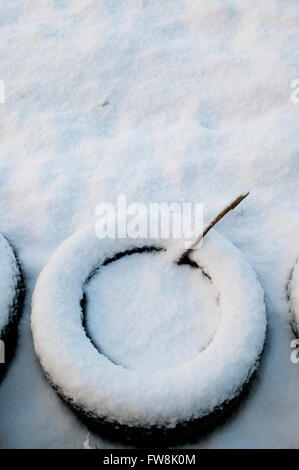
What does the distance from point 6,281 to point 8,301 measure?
0.23 feet

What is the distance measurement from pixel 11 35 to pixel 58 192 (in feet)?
4.23

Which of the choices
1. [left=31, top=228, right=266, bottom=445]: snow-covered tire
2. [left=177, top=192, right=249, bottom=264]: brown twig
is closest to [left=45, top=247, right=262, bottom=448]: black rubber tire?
[left=31, top=228, right=266, bottom=445]: snow-covered tire

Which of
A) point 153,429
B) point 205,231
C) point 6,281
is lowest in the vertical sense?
point 153,429

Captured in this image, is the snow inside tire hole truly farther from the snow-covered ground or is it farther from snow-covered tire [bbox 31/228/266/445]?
the snow-covered ground

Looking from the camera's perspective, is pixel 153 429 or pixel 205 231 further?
pixel 205 231

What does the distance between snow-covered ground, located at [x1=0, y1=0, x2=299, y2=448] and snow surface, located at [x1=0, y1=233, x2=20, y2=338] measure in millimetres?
161

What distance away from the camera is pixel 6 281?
1.42 metres

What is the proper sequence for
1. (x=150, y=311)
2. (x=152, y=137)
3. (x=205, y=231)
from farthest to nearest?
(x=152, y=137) → (x=205, y=231) → (x=150, y=311)

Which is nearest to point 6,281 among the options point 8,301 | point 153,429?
point 8,301

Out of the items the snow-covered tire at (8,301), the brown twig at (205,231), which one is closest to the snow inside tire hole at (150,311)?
the brown twig at (205,231)

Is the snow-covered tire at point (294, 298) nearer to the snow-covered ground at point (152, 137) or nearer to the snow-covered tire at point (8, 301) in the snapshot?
the snow-covered ground at point (152, 137)

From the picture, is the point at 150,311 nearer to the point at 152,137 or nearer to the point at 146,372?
the point at 146,372

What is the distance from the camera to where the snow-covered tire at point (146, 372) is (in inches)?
45.7

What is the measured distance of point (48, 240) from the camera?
180 centimetres
